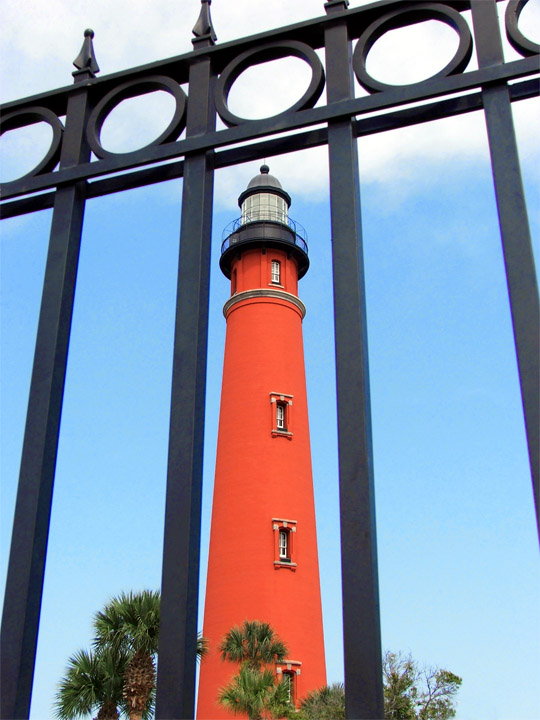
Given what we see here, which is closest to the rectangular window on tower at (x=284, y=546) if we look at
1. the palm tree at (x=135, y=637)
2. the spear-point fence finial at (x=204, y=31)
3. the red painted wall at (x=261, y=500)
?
the red painted wall at (x=261, y=500)

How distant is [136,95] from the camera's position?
4.32 metres

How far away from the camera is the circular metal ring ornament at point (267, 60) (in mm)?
3885

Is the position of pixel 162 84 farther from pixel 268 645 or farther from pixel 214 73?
pixel 268 645

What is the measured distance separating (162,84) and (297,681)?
2121 cm

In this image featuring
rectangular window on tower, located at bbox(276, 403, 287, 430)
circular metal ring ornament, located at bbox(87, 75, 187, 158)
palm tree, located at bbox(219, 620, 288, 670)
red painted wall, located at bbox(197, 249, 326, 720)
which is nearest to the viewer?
circular metal ring ornament, located at bbox(87, 75, 187, 158)

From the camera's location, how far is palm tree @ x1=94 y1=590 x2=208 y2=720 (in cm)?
1351

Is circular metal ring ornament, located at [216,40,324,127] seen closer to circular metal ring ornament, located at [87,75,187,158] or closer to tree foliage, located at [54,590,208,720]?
circular metal ring ornament, located at [87,75,187,158]

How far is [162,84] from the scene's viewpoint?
4203 millimetres

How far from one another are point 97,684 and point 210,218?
39.5 ft

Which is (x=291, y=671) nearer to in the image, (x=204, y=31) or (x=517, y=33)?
(x=204, y=31)

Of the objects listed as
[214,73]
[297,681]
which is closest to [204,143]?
[214,73]

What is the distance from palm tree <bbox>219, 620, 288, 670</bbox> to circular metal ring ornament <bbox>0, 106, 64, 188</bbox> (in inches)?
679

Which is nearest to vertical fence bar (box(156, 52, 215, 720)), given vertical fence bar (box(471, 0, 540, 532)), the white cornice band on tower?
vertical fence bar (box(471, 0, 540, 532))

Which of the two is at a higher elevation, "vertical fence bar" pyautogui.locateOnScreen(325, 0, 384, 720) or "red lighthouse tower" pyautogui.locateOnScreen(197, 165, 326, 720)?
"red lighthouse tower" pyautogui.locateOnScreen(197, 165, 326, 720)
